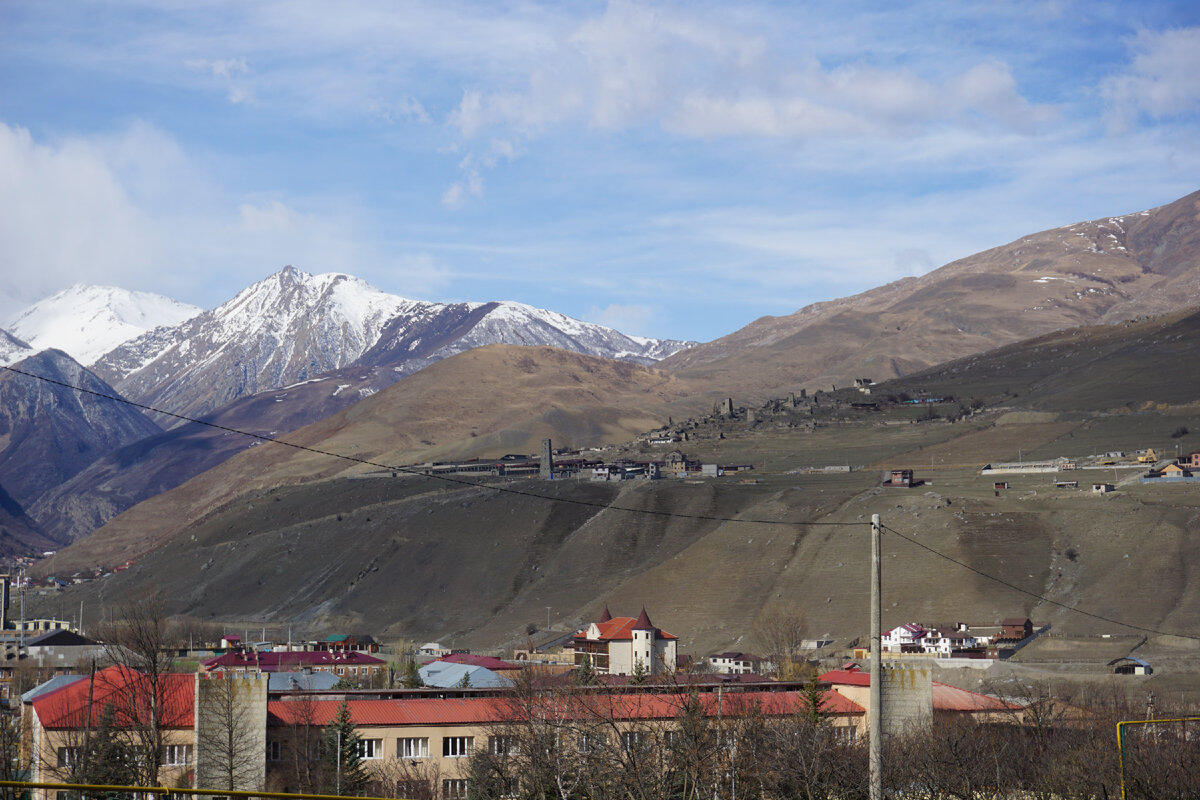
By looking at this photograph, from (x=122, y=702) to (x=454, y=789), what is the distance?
1549 cm

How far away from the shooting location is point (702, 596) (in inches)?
6166

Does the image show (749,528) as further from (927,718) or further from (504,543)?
(927,718)

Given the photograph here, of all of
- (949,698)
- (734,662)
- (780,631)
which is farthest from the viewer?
(780,631)

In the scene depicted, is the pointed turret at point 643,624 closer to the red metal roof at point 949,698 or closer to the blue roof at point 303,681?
the blue roof at point 303,681

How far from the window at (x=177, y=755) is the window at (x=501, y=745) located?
11862 millimetres

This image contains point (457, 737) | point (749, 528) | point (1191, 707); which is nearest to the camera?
point (457, 737)

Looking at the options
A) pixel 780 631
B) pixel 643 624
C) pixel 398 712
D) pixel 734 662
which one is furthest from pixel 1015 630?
pixel 398 712

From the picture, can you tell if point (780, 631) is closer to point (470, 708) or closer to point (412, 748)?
point (470, 708)

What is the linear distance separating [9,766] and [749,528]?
13149cm

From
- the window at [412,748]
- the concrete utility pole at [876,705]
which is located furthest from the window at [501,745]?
A: the concrete utility pole at [876,705]

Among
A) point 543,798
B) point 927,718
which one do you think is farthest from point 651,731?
point 927,718

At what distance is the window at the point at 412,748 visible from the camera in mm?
62656

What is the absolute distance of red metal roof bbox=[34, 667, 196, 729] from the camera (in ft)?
199

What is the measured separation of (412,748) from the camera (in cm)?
6281
